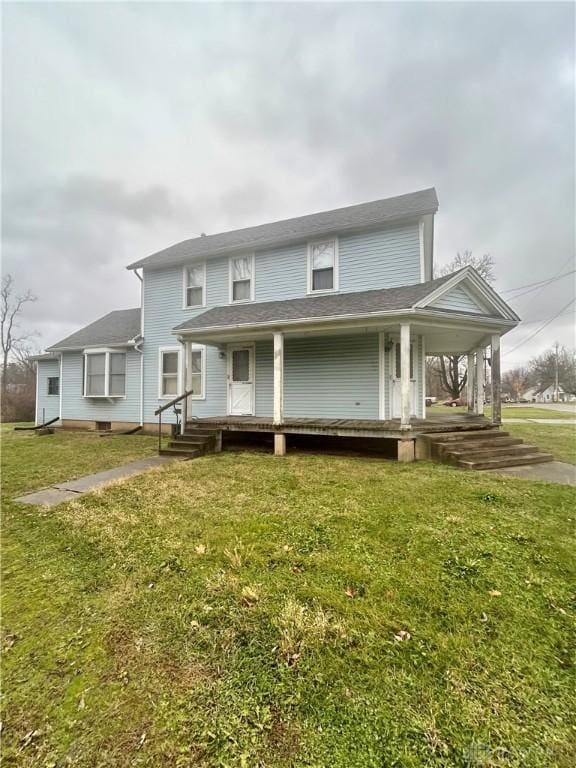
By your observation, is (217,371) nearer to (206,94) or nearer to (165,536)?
(165,536)

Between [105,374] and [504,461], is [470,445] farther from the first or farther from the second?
[105,374]

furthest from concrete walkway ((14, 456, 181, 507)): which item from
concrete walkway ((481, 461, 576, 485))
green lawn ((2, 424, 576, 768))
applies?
concrete walkway ((481, 461, 576, 485))

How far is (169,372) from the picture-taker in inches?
479

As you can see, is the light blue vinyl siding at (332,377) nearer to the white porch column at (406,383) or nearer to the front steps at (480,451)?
the white porch column at (406,383)

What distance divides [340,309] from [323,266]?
8.69 feet

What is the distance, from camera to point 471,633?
7.46 feet

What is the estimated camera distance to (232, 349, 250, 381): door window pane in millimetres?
10609

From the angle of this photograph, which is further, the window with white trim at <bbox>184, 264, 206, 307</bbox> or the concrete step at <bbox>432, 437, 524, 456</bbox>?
the window with white trim at <bbox>184, 264, 206, 307</bbox>

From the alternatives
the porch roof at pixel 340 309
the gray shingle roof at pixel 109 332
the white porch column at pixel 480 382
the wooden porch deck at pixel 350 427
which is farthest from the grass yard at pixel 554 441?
the gray shingle roof at pixel 109 332

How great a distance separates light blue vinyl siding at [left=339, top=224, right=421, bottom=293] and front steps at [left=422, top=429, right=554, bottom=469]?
4250 mm

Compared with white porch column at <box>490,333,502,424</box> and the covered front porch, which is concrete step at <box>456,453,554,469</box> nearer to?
the covered front porch

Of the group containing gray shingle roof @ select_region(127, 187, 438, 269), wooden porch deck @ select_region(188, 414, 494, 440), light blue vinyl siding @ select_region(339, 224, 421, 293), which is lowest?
wooden porch deck @ select_region(188, 414, 494, 440)

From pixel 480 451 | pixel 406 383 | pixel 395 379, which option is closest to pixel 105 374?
pixel 395 379

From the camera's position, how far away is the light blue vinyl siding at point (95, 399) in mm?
12758
